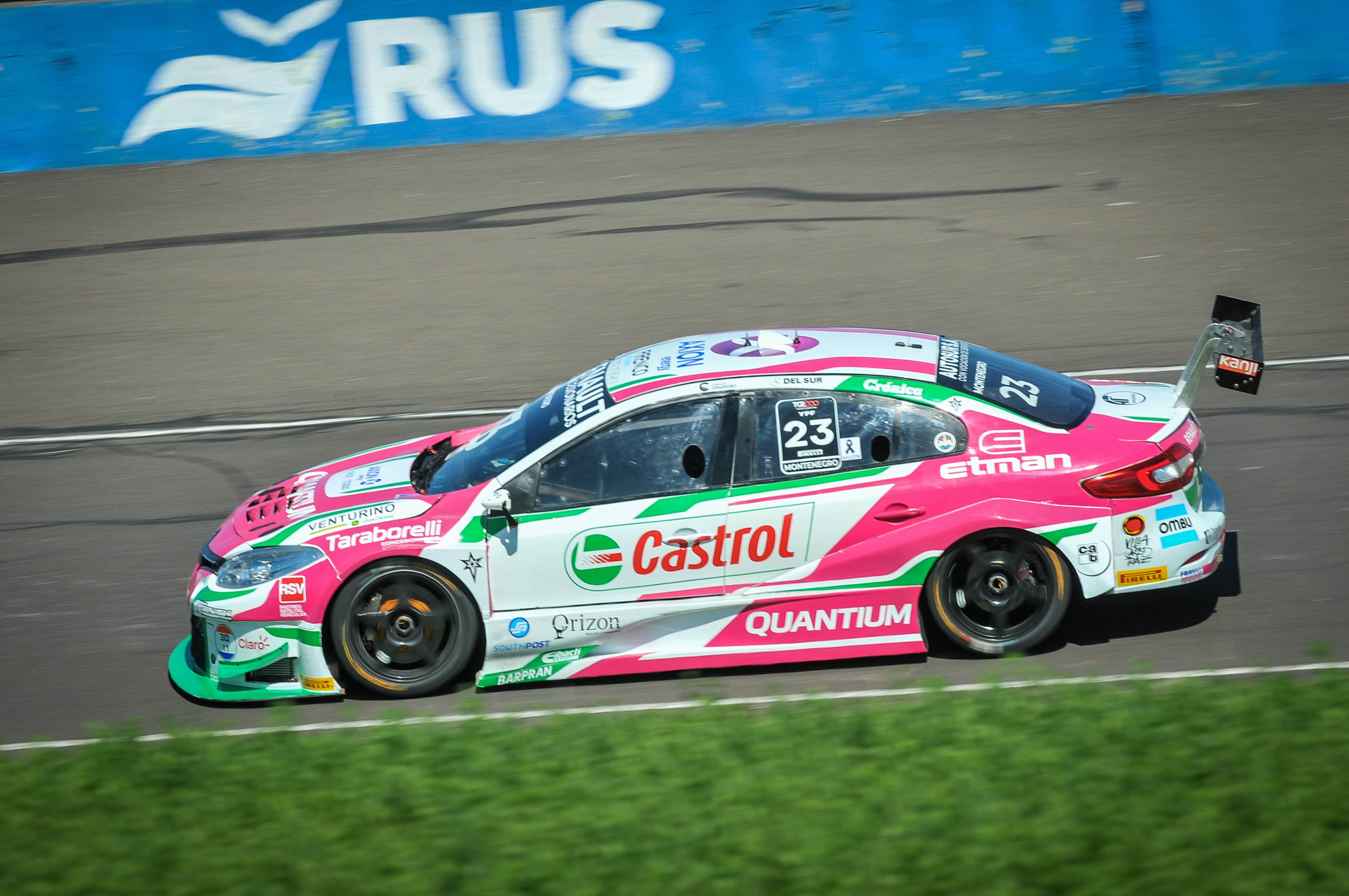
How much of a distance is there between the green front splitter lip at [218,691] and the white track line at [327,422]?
3603mm

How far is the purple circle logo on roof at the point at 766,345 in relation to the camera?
7.17m

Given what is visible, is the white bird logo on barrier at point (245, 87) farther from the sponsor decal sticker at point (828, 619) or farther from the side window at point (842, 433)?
the sponsor decal sticker at point (828, 619)

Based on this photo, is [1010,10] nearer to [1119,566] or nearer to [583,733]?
[1119,566]

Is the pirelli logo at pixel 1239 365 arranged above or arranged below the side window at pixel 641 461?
above

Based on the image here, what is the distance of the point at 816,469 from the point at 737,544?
527 mm

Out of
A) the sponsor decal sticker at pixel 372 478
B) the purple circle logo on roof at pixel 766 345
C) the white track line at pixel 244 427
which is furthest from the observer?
the white track line at pixel 244 427

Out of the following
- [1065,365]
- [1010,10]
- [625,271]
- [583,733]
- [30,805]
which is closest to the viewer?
[30,805]

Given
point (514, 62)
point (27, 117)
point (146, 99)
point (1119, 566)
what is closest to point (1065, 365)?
point (1119, 566)

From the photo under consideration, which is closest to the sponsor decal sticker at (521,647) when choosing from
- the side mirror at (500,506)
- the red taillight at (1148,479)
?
the side mirror at (500,506)

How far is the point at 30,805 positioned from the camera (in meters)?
5.27

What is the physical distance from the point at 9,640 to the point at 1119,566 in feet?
20.0

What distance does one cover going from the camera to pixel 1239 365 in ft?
23.8

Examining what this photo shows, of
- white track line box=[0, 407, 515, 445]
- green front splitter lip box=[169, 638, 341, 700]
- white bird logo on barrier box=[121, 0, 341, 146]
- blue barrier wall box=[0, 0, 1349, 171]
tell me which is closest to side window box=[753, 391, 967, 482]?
green front splitter lip box=[169, 638, 341, 700]

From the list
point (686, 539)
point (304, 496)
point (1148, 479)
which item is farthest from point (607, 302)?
point (1148, 479)
